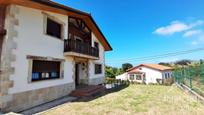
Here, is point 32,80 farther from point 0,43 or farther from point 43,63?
point 0,43

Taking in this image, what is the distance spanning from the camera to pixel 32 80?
8516 mm

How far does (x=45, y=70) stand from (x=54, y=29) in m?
3.06

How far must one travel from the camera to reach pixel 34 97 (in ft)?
27.6

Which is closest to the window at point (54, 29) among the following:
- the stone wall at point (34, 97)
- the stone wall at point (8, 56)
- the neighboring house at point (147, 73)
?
the stone wall at point (8, 56)

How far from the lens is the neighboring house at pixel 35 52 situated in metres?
7.12

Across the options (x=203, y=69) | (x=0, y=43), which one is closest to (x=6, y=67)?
(x=0, y=43)

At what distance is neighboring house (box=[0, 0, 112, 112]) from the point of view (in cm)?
712

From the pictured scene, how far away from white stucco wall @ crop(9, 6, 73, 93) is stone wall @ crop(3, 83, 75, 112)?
0.83 feet

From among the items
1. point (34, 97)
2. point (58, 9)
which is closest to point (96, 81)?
point (34, 97)

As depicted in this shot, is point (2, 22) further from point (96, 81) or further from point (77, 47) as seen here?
point (96, 81)

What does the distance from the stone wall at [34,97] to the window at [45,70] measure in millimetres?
746

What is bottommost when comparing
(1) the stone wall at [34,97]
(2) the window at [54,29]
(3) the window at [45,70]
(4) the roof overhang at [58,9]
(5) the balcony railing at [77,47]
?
(1) the stone wall at [34,97]

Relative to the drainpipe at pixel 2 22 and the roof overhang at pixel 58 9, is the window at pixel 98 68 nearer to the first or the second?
the roof overhang at pixel 58 9

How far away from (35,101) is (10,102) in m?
1.62
